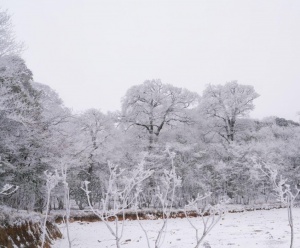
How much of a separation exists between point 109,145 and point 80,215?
842cm

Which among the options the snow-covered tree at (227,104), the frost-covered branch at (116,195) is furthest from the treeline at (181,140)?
the frost-covered branch at (116,195)

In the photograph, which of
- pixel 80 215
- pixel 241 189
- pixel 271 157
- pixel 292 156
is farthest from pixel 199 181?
pixel 80 215

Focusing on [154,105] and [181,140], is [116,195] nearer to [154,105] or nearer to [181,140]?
[154,105]

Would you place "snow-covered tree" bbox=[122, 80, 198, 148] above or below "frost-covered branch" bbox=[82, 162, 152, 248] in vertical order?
above

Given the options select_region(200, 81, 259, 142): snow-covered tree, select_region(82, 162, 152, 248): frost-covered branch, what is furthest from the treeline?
select_region(82, 162, 152, 248): frost-covered branch

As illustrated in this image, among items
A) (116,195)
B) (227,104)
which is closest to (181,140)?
(227,104)

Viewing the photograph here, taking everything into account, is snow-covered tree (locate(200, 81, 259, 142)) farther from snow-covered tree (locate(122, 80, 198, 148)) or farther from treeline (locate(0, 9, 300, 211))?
snow-covered tree (locate(122, 80, 198, 148))

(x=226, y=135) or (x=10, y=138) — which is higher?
(x=226, y=135)

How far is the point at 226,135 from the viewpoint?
29672mm

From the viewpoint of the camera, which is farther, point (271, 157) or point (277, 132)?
point (277, 132)

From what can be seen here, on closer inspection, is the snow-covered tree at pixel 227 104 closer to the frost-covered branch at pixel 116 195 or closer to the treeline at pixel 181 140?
the treeline at pixel 181 140

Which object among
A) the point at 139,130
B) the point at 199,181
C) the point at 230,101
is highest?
the point at 230,101

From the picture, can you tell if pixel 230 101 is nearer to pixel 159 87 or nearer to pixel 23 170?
pixel 159 87

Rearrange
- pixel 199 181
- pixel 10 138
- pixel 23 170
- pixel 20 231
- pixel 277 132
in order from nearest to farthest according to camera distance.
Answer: pixel 20 231 → pixel 10 138 → pixel 23 170 → pixel 199 181 → pixel 277 132
